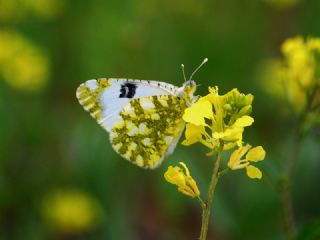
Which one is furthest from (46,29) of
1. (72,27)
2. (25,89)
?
(25,89)

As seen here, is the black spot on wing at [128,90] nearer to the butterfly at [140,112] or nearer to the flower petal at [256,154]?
the butterfly at [140,112]

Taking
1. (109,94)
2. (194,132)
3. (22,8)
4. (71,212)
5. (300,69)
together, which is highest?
(22,8)

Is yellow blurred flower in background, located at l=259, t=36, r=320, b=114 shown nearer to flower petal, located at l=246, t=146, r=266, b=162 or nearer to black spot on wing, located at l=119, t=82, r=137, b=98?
black spot on wing, located at l=119, t=82, r=137, b=98

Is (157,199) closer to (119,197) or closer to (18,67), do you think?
(119,197)

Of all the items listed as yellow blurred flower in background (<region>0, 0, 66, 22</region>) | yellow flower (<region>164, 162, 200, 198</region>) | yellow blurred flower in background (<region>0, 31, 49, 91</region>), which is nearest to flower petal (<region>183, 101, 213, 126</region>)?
yellow flower (<region>164, 162, 200, 198</region>)

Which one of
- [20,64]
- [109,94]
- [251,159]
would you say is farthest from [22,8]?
[251,159]

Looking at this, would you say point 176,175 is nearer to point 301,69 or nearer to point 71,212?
point 301,69

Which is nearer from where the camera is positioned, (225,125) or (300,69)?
(225,125)
